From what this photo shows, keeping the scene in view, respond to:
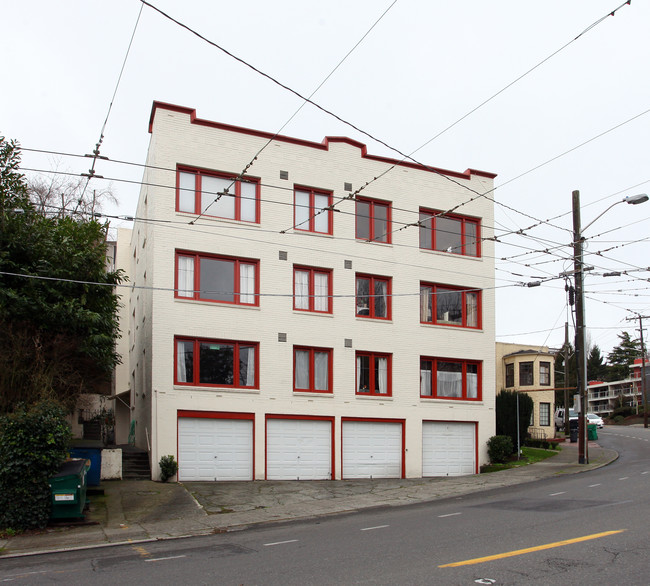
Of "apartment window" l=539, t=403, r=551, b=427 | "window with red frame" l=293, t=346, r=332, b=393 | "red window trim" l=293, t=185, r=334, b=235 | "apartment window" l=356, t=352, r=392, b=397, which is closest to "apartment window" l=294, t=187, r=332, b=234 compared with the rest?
"red window trim" l=293, t=185, r=334, b=235

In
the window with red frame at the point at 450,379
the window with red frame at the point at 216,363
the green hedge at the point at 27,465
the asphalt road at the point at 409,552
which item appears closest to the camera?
the asphalt road at the point at 409,552

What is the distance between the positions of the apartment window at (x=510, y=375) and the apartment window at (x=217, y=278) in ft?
83.8

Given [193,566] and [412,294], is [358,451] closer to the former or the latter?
[412,294]

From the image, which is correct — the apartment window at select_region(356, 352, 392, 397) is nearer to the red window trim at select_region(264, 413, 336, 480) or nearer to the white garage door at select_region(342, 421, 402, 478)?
the white garage door at select_region(342, 421, 402, 478)

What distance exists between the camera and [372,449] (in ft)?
83.7

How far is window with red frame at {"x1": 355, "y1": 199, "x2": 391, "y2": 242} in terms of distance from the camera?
2638 cm

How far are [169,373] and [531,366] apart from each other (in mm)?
28006

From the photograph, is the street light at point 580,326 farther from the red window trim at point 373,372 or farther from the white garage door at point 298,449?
the white garage door at point 298,449

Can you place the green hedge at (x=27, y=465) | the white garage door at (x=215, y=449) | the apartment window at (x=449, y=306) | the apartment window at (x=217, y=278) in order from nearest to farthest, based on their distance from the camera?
the green hedge at (x=27, y=465), the white garage door at (x=215, y=449), the apartment window at (x=217, y=278), the apartment window at (x=449, y=306)

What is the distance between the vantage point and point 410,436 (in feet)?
85.6

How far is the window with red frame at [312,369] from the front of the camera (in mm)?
24672

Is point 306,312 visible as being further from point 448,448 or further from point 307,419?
point 448,448

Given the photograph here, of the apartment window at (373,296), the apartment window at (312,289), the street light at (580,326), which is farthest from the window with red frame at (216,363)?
the street light at (580,326)

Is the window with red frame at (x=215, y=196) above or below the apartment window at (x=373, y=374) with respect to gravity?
above
